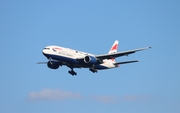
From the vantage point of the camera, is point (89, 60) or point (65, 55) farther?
point (89, 60)

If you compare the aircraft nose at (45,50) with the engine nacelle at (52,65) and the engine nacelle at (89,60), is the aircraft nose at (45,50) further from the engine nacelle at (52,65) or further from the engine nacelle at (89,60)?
the engine nacelle at (89,60)

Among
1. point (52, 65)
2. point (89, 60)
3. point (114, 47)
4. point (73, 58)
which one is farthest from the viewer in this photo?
point (114, 47)

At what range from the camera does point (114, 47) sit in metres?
93.8

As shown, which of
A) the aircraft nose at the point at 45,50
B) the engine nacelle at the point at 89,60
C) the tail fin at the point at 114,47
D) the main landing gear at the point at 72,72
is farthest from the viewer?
the tail fin at the point at 114,47

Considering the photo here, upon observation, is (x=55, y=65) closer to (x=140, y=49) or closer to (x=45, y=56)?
(x=45, y=56)

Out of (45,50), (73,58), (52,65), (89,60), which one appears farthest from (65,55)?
(89,60)

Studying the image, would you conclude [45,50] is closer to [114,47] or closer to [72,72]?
[72,72]

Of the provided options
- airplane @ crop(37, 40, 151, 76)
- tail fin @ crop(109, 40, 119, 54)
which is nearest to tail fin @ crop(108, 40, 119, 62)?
tail fin @ crop(109, 40, 119, 54)

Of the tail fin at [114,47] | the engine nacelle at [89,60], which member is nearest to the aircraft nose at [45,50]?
the engine nacelle at [89,60]

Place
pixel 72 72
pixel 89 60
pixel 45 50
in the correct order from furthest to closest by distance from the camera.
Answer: pixel 72 72
pixel 45 50
pixel 89 60

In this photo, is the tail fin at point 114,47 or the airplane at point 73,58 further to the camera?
the tail fin at point 114,47

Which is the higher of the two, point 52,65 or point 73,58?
point 52,65

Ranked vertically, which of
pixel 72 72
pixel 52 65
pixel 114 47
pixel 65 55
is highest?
pixel 114 47

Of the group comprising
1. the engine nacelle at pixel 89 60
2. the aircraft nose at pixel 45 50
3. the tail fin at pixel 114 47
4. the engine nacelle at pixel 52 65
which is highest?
the tail fin at pixel 114 47
